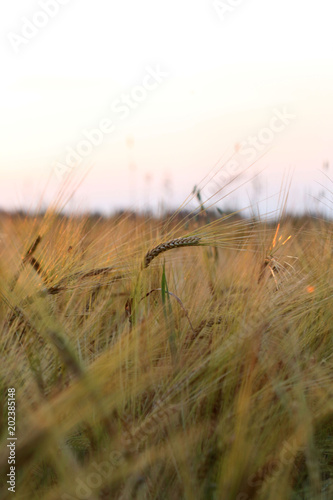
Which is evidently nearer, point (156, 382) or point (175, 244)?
point (156, 382)

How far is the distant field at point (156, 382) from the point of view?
2.62 feet

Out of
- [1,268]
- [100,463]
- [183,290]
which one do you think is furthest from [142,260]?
[100,463]

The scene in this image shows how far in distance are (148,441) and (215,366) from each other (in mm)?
189

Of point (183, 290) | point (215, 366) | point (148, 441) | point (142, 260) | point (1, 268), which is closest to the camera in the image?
point (148, 441)

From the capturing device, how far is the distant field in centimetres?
80

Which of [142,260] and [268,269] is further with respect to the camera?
[268,269]

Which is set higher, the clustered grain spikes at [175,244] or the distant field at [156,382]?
the clustered grain spikes at [175,244]

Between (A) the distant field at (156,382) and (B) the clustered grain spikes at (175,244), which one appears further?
(B) the clustered grain spikes at (175,244)

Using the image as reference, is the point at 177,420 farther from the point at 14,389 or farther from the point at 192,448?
the point at 14,389

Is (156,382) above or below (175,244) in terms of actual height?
below

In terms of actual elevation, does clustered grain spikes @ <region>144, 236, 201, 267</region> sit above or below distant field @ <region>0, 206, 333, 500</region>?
above

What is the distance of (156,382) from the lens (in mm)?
1021

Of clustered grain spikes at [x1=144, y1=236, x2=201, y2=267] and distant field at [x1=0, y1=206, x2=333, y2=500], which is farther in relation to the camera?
clustered grain spikes at [x1=144, y1=236, x2=201, y2=267]

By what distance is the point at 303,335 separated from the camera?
4.11 ft
